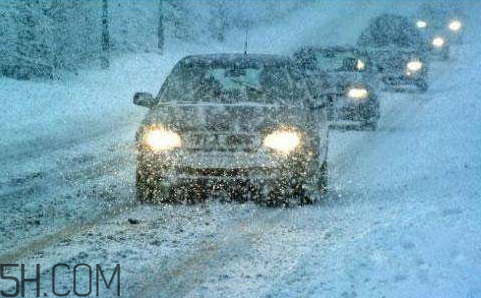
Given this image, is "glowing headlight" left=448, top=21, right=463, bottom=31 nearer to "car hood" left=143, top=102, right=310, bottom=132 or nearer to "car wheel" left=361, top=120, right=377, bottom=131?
"car wheel" left=361, top=120, right=377, bottom=131

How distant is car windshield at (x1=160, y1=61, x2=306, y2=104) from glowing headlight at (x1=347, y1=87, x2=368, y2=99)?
17.3 ft

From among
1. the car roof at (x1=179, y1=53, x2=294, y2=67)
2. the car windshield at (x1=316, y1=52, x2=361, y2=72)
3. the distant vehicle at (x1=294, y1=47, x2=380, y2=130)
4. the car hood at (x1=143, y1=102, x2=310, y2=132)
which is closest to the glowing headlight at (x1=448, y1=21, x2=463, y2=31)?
the distant vehicle at (x1=294, y1=47, x2=380, y2=130)

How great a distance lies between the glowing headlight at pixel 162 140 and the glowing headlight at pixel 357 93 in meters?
7.17

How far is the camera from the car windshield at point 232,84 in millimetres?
8250

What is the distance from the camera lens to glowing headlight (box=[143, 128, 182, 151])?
290 inches

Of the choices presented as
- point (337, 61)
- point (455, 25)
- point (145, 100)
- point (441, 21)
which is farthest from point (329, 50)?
point (455, 25)

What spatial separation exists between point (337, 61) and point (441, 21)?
20.1m

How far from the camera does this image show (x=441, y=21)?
108 ft

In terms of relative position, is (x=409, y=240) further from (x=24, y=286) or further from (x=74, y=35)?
(x=74, y=35)

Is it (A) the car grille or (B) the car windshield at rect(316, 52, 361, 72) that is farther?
(B) the car windshield at rect(316, 52, 361, 72)

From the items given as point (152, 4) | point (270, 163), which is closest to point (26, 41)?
point (270, 163)

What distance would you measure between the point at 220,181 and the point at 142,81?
15549mm

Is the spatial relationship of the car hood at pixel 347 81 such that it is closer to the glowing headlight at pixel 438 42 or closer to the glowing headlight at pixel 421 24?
the glowing headlight at pixel 438 42

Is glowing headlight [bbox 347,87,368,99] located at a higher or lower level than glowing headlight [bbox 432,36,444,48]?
lower
